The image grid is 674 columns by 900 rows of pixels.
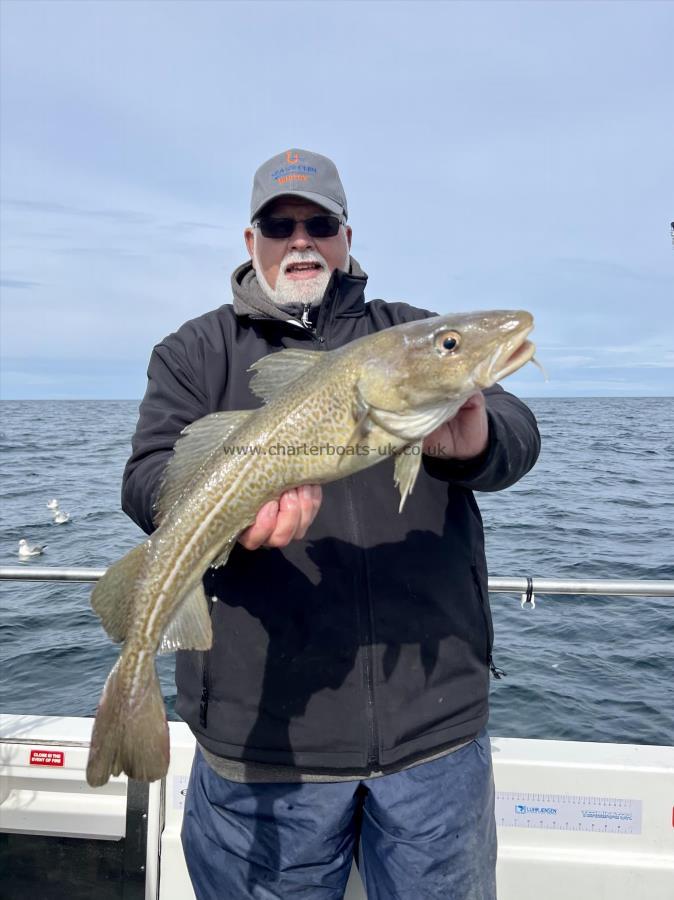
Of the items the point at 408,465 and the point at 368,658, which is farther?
the point at 368,658

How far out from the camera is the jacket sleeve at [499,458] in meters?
2.95

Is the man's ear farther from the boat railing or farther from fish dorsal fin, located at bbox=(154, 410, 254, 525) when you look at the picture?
the boat railing

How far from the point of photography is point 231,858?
3008 millimetres

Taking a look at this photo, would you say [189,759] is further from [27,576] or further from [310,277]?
[310,277]

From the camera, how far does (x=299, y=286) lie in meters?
3.66

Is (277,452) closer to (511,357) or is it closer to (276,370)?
(276,370)

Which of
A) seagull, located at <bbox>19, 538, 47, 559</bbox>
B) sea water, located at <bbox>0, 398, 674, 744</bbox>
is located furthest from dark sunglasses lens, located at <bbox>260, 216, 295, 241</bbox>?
seagull, located at <bbox>19, 538, 47, 559</bbox>

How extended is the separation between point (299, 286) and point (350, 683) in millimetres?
2042

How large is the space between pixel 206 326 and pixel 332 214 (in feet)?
3.08

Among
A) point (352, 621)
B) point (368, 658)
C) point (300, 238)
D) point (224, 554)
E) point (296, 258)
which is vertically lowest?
point (368, 658)

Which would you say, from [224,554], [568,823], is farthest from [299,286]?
[568,823]

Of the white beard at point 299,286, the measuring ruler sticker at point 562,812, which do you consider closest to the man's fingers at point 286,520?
the white beard at point 299,286

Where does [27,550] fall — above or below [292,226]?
below

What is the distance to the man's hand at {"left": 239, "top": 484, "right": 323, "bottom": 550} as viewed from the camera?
2.71m
